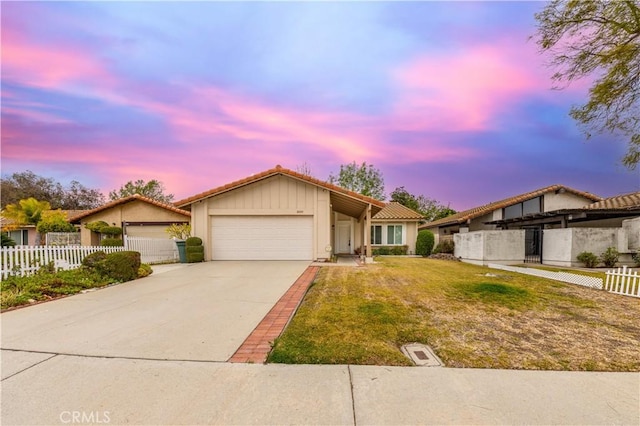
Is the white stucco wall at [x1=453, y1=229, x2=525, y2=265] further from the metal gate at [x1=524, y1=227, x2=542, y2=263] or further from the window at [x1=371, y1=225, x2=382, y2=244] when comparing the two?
the window at [x1=371, y1=225, x2=382, y2=244]

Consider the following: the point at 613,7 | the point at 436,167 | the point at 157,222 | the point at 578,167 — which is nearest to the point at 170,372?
the point at 613,7

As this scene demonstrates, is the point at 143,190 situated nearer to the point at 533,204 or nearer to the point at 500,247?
the point at 500,247

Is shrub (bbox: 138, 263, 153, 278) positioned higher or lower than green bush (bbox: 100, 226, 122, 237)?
lower

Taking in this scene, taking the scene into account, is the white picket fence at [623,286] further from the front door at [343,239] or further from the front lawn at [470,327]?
the front door at [343,239]

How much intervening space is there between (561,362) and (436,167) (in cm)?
2260

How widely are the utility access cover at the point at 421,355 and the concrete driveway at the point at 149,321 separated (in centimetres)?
213

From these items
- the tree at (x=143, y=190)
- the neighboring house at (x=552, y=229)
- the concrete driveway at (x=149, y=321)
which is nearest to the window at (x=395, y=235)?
the neighboring house at (x=552, y=229)

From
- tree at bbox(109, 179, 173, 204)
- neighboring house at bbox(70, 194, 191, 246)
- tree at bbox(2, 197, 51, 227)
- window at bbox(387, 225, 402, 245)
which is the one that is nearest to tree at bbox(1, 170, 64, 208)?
tree at bbox(109, 179, 173, 204)

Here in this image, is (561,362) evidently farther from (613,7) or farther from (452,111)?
(452,111)

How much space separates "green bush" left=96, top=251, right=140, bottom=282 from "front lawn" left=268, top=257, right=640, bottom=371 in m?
5.67

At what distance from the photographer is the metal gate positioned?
16156 mm

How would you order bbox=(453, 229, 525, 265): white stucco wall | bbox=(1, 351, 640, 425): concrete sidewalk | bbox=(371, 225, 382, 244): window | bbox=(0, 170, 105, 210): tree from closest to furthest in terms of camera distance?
bbox=(1, 351, 640, 425): concrete sidewalk, bbox=(453, 229, 525, 265): white stucco wall, bbox=(371, 225, 382, 244): window, bbox=(0, 170, 105, 210): tree

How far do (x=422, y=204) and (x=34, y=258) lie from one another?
4482 centimetres

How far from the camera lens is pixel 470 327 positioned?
15.3 feet
